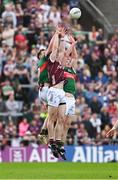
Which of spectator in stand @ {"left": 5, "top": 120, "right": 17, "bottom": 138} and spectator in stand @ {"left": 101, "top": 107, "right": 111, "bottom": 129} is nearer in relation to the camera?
spectator in stand @ {"left": 5, "top": 120, "right": 17, "bottom": 138}

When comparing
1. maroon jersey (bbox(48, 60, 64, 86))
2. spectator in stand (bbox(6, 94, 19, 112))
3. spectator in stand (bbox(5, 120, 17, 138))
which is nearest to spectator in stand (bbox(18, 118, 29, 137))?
spectator in stand (bbox(5, 120, 17, 138))

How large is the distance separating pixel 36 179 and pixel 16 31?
14.5 meters

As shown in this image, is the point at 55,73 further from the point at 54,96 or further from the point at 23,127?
the point at 23,127

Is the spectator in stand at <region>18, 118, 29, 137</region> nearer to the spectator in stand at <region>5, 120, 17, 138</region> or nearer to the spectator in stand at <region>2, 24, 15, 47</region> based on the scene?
the spectator in stand at <region>5, 120, 17, 138</region>

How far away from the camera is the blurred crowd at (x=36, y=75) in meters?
A: 28.5

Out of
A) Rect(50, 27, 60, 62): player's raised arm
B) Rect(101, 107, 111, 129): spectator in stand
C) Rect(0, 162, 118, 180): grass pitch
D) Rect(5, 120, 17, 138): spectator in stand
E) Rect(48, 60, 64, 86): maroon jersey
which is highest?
Rect(50, 27, 60, 62): player's raised arm

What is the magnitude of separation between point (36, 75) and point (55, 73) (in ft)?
34.5

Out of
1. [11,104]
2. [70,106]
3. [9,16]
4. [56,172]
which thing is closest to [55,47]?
[70,106]

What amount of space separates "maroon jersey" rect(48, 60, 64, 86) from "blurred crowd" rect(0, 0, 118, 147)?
7.00 meters

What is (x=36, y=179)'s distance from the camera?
17.5m

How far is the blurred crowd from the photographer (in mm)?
28531

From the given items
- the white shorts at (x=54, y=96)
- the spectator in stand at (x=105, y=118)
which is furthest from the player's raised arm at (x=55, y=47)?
the spectator in stand at (x=105, y=118)

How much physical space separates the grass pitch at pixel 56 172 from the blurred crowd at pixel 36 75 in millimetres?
3910

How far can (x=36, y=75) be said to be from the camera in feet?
98.8
